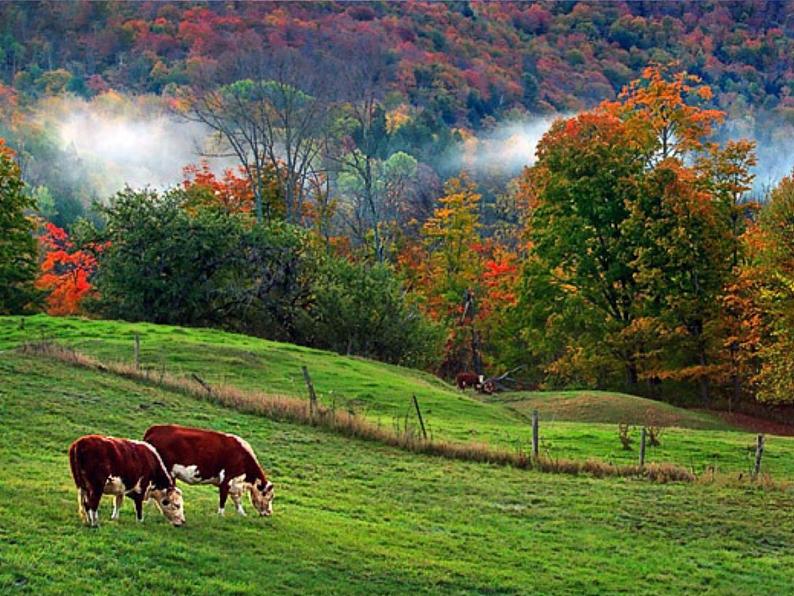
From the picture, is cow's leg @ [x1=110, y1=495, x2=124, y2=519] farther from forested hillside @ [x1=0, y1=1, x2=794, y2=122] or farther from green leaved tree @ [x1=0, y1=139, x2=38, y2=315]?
forested hillside @ [x1=0, y1=1, x2=794, y2=122]

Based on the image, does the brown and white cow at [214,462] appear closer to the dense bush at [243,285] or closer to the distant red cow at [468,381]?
the dense bush at [243,285]

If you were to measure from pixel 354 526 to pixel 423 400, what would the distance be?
782 inches

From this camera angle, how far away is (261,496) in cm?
1530

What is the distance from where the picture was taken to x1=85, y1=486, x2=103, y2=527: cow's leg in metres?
12.7

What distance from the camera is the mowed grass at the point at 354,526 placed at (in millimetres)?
12375

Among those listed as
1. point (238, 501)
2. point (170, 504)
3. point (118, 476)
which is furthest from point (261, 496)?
point (118, 476)

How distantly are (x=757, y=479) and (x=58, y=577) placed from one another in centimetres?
1828

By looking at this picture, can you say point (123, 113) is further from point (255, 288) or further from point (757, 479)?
point (757, 479)

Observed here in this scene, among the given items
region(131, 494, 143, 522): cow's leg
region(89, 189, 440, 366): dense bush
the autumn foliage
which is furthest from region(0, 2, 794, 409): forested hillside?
region(131, 494, 143, 522): cow's leg

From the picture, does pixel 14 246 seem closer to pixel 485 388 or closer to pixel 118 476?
pixel 485 388

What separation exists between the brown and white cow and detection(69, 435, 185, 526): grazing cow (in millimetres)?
437

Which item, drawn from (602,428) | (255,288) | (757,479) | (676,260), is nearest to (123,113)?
(255,288)

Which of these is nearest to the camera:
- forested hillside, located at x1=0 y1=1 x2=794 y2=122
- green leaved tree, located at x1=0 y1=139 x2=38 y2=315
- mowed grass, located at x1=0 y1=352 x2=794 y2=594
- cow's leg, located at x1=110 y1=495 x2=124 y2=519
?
mowed grass, located at x1=0 y1=352 x2=794 y2=594

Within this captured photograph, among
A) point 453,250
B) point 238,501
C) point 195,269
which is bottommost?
point 238,501
